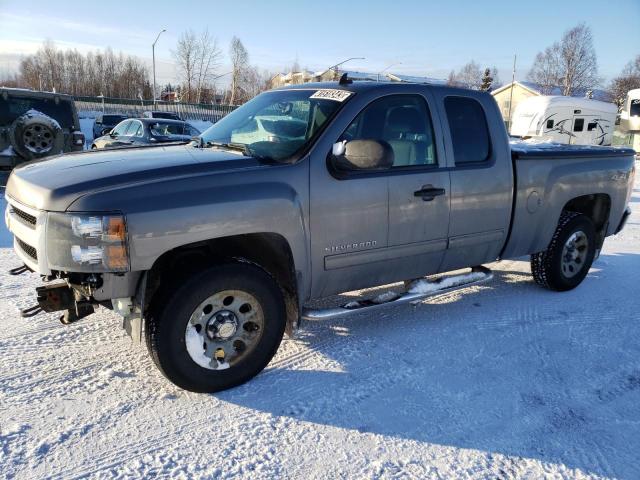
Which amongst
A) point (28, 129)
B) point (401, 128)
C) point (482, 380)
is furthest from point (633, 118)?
point (482, 380)

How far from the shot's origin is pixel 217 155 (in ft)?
11.5

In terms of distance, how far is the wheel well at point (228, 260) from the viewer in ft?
10.3

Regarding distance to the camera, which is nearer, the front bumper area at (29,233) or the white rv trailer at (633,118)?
the front bumper area at (29,233)

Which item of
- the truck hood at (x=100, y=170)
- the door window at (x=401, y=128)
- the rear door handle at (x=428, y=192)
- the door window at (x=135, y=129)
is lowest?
the rear door handle at (x=428, y=192)

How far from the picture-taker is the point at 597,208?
5.61 m

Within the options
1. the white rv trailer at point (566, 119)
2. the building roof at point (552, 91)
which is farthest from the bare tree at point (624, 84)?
the white rv trailer at point (566, 119)

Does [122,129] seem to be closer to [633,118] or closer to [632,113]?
[633,118]

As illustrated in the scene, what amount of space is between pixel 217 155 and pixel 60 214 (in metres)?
1.09

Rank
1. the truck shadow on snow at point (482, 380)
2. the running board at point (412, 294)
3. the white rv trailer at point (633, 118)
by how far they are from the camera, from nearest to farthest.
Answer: the truck shadow on snow at point (482, 380)
the running board at point (412, 294)
the white rv trailer at point (633, 118)

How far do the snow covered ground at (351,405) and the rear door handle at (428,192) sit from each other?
1.13 meters

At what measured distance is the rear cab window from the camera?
4215 millimetres

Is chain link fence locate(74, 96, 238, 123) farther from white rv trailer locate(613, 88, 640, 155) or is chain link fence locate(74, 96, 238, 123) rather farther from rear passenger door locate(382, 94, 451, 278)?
rear passenger door locate(382, 94, 451, 278)

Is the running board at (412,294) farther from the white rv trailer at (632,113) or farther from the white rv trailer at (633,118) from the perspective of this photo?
the white rv trailer at (632,113)

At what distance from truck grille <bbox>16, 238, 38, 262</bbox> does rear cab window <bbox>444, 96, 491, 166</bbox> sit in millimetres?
3045
